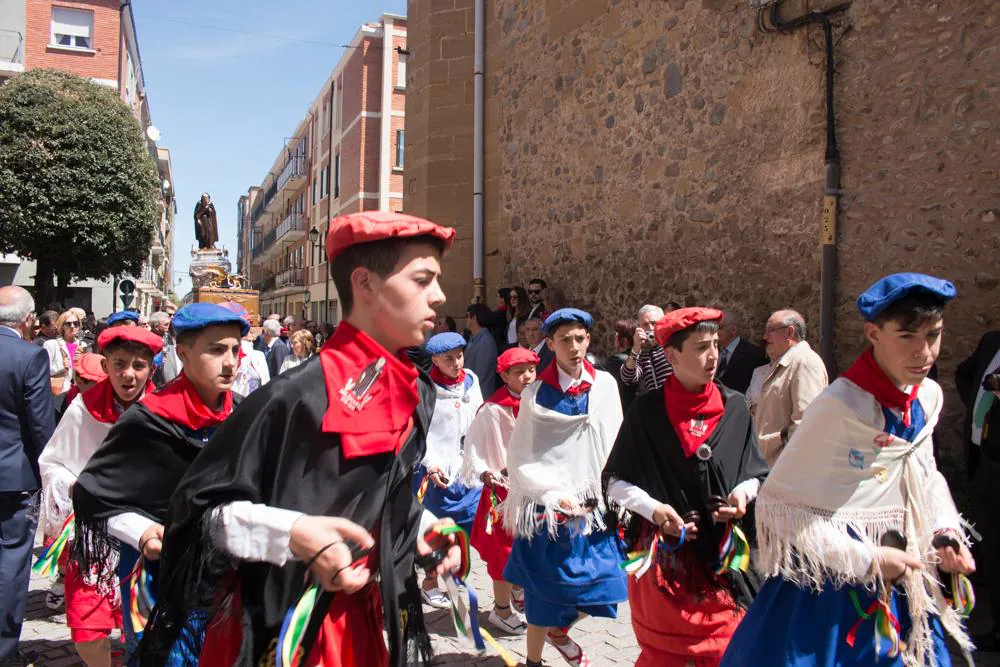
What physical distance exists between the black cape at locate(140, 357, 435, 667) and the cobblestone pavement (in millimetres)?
2662

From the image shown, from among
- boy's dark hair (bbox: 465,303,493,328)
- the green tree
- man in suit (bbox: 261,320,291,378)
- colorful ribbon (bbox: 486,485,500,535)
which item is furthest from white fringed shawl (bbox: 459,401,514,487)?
the green tree

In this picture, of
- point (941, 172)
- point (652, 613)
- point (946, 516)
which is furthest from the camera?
point (941, 172)

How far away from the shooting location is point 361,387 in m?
1.90

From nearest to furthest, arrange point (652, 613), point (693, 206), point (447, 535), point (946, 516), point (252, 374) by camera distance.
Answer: point (447, 535) → point (946, 516) → point (652, 613) → point (252, 374) → point (693, 206)

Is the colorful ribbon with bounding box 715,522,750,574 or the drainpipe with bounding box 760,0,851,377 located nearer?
the colorful ribbon with bounding box 715,522,750,574

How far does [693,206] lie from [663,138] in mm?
997

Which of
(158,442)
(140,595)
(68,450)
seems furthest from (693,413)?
(68,450)

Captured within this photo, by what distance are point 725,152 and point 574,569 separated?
18.0 feet

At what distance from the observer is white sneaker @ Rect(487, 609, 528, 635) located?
4.87 meters

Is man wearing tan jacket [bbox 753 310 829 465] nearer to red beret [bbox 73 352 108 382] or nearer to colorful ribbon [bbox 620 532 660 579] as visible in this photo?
colorful ribbon [bbox 620 532 660 579]

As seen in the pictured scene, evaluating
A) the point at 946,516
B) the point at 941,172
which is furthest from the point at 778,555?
the point at 941,172

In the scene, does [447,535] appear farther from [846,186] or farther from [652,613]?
[846,186]

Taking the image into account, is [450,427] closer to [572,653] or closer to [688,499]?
[572,653]

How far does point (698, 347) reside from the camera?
331cm
